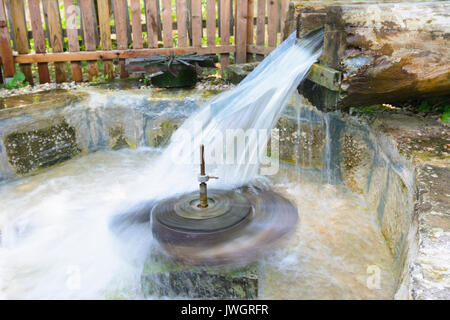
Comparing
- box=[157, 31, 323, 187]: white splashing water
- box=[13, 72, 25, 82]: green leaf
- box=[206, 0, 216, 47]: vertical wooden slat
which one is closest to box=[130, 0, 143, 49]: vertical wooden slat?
box=[206, 0, 216, 47]: vertical wooden slat

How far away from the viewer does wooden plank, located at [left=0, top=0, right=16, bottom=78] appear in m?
5.30

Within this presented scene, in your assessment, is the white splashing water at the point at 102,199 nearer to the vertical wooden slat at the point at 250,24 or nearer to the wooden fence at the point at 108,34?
the wooden fence at the point at 108,34

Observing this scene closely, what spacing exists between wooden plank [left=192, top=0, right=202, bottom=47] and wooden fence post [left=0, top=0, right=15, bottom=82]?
2.63 m

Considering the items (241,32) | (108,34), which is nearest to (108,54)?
(108,34)

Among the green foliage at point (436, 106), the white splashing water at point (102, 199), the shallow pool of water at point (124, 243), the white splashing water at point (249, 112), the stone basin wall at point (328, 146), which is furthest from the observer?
the white splashing water at point (249, 112)

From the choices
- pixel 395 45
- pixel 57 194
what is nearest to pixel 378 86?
pixel 395 45

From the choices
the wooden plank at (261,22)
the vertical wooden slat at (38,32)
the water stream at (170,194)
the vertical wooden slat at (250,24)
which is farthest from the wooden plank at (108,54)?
the water stream at (170,194)

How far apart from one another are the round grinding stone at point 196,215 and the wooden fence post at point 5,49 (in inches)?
Result: 147

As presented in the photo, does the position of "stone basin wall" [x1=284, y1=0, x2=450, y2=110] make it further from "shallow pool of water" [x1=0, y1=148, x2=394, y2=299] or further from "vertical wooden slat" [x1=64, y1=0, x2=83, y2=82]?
"vertical wooden slat" [x1=64, y1=0, x2=83, y2=82]

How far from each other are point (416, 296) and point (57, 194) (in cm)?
350

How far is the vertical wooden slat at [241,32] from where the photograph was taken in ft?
20.1

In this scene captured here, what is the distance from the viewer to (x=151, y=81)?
17.8ft
